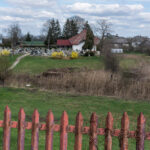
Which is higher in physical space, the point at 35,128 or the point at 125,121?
the point at 125,121

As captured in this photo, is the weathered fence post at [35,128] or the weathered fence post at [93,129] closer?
the weathered fence post at [93,129]

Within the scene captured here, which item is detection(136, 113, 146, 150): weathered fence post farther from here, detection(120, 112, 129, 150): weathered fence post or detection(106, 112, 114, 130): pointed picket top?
detection(106, 112, 114, 130): pointed picket top

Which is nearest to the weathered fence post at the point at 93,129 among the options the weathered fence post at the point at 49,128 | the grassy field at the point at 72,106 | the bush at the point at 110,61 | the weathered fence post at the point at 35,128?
the weathered fence post at the point at 49,128

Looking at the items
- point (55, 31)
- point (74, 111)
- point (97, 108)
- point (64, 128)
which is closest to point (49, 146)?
point (64, 128)

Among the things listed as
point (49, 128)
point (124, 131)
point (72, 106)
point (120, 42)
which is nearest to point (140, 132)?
point (124, 131)

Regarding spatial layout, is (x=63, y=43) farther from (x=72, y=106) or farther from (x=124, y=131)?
(x=124, y=131)

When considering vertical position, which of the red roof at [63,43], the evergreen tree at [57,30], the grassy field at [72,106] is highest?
the evergreen tree at [57,30]

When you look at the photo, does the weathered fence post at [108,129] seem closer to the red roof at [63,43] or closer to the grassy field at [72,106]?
the grassy field at [72,106]

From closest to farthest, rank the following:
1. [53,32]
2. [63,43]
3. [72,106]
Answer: [72,106], [63,43], [53,32]

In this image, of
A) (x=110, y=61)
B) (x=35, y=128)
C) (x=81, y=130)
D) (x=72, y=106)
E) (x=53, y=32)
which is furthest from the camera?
(x=53, y=32)

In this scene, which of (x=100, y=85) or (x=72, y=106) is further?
(x=100, y=85)

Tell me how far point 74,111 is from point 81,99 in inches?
103

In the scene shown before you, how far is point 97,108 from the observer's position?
1027cm

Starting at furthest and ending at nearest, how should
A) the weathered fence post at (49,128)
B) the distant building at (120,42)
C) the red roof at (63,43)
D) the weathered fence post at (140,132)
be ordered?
the red roof at (63,43) → the distant building at (120,42) → the weathered fence post at (49,128) → the weathered fence post at (140,132)
